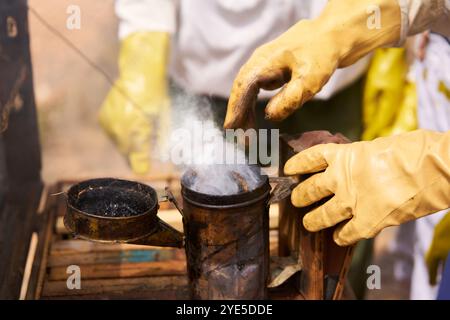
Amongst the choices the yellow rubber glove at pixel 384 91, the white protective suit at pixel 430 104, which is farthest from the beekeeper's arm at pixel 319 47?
the yellow rubber glove at pixel 384 91

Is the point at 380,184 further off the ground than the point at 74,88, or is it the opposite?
the point at 380,184

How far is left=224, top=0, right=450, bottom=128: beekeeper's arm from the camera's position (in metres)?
2.65

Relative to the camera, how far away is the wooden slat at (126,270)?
2.73 metres

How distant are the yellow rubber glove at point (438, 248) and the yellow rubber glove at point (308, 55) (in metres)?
1.49

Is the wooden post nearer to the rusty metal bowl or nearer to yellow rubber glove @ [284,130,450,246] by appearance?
the rusty metal bowl

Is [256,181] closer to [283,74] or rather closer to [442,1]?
[283,74]

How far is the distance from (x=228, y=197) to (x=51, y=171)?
21.4 feet

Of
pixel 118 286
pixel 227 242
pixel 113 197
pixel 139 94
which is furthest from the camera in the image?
pixel 139 94

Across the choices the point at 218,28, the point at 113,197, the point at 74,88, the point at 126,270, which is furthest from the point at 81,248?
the point at 74,88

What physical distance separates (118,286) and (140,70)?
6.87 feet

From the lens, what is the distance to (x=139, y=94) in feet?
13.8

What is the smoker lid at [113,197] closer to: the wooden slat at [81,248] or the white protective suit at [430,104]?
the wooden slat at [81,248]

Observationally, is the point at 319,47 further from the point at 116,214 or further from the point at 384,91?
the point at 384,91

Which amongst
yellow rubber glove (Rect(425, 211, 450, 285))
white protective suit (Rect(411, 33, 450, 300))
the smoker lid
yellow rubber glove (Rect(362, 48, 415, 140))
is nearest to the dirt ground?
yellow rubber glove (Rect(362, 48, 415, 140))
